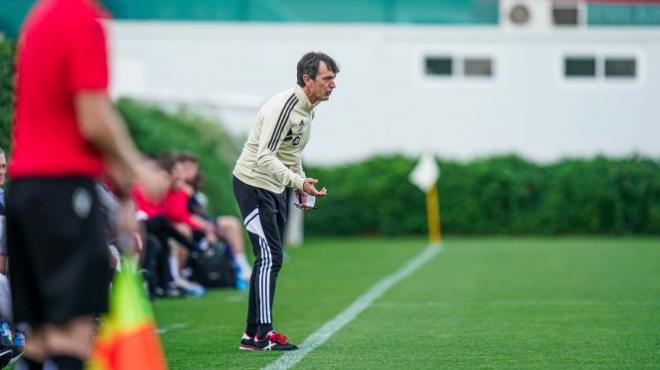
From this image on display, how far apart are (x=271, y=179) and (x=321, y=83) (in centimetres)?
75

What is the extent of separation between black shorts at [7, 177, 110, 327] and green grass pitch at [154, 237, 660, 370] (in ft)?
10.4

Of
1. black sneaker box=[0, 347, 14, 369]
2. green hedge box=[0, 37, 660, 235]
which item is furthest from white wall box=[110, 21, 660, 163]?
black sneaker box=[0, 347, 14, 369]

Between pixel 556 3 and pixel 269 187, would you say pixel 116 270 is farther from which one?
pixel 556 3

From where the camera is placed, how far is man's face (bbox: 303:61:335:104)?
859cm

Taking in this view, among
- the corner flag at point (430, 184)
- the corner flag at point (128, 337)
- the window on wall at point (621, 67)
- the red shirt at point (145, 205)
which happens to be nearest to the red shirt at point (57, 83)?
the corner flag at point (128, 337)

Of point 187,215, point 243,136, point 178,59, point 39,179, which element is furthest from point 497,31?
point 39,179

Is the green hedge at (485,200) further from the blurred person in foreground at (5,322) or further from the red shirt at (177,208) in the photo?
the blurred person in foreground at (5,322)

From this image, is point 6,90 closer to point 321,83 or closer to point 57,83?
point 321,83

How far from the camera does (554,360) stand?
7.88m

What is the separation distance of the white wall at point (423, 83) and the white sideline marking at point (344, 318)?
1383cm

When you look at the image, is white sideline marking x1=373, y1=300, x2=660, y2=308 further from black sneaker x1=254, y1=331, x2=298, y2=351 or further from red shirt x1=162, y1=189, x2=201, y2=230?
black sneaker x1=254, y1=331, x2=298, y2=351

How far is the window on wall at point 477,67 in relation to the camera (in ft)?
109

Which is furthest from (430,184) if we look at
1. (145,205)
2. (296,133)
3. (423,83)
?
(296,133)

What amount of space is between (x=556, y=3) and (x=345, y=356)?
27998 mm
